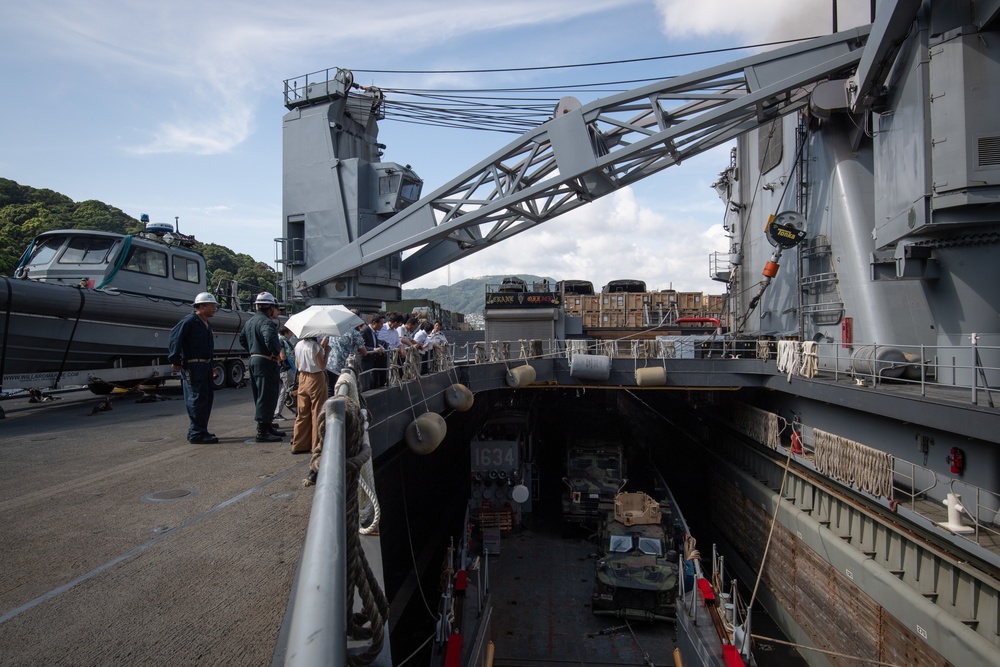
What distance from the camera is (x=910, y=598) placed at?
9117mm

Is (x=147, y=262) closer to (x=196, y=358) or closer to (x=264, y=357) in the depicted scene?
(x=196, y=358)

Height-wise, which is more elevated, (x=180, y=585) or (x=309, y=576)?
(x=309, y=576)

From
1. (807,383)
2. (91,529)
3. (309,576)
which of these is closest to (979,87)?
(807,383)

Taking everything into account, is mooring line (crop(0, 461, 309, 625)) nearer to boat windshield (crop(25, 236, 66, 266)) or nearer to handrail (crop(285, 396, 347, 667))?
handrail (crop(285, 396, 347, 667))

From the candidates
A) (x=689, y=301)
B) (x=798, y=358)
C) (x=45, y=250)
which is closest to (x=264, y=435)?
(x=798, y=358)

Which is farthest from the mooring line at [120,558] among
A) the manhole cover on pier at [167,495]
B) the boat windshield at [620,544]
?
the boat windshield at [620,544]

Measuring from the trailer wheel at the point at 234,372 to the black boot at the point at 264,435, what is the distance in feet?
36.0

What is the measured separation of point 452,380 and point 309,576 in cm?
1135

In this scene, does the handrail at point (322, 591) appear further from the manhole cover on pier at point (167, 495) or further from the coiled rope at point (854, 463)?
the coiled rope at point (854, 463)

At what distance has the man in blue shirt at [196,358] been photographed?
752 centimetres

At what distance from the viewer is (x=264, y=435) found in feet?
26.6

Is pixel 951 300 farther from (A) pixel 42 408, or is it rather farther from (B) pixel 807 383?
(A) pixel 42 408

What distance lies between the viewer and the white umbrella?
705 cm

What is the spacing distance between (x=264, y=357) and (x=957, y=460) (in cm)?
1070
